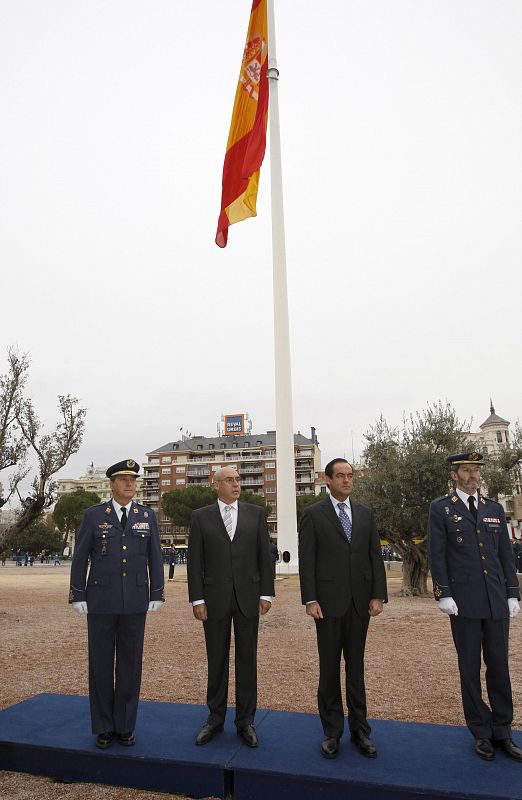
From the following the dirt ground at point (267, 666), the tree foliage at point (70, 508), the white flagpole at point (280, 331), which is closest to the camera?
the dirt ground at point (267, 666)

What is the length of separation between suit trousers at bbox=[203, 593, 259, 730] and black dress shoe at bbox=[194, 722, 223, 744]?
4 centimetres

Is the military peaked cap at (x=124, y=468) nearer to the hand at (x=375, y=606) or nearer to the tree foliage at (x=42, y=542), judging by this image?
the hand at (x=375, y=606)

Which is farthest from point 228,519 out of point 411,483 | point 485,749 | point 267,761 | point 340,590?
point 411,483

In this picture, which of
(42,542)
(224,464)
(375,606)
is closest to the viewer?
(375,606)

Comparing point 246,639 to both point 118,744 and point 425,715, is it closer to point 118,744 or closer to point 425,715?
point 118,744

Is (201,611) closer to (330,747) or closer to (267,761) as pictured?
(267,761)

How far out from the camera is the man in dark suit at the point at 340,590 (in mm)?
4844

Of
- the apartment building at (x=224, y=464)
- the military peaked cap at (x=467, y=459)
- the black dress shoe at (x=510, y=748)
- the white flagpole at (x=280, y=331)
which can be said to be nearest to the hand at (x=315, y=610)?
the black dress shoe at (x=510, y=748)

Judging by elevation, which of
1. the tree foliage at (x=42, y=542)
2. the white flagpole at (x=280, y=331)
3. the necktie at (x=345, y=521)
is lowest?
the tree foliage at (x=42, y=542)

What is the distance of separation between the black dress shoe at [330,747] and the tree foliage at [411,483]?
15101mm

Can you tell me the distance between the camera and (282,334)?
28156 mm

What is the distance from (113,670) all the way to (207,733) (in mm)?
1038

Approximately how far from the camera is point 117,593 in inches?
204

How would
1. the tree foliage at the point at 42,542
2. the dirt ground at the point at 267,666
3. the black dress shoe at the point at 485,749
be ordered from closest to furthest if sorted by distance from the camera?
the black dress shoe at the point at 485,749
the dirt ground at the point at 267,666
the tree foliage at the point at 42,542
